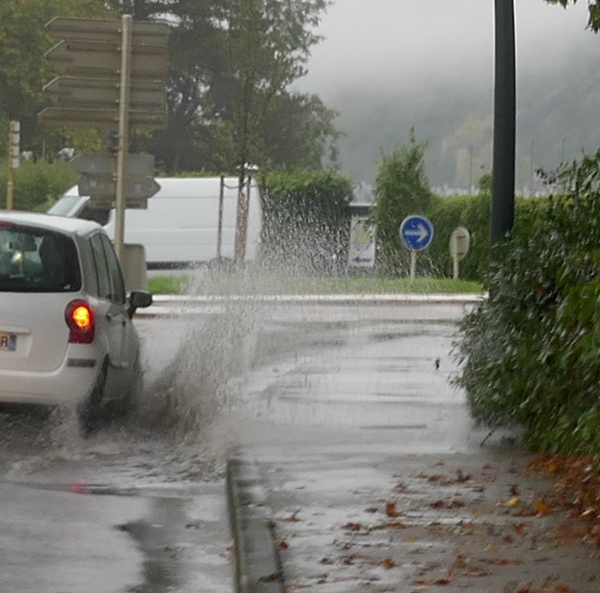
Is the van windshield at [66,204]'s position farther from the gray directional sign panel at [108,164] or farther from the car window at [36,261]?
the car window at [36,261]

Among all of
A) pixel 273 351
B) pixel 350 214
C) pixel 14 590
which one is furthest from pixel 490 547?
pixel 350 214

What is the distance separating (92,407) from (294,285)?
15.1 m

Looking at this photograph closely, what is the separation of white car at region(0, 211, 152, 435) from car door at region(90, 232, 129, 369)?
17mm

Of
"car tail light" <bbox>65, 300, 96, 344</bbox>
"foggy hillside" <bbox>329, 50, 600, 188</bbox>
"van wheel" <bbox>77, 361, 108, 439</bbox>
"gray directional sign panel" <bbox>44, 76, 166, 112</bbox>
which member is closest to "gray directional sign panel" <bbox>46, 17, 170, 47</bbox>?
"gray directional sign panel" <bbox>44, 76, 166, 112</bbox>

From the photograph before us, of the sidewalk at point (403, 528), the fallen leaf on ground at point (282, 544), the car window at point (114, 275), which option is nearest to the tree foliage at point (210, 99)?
A: the car window at point (114, 275)

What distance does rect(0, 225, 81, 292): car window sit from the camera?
11.6m

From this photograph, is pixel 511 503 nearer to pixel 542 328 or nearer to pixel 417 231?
pixel 542 328

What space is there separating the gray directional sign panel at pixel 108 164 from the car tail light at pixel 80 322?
8.81m

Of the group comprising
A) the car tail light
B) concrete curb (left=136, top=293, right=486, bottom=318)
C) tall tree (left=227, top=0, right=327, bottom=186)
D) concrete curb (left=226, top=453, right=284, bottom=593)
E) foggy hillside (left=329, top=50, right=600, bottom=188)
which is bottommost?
concrete curb (left=136, top=293, right=486, bottom=318)

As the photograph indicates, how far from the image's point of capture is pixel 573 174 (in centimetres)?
1140

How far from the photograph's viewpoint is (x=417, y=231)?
36.4m

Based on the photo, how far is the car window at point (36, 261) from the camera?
11594mm

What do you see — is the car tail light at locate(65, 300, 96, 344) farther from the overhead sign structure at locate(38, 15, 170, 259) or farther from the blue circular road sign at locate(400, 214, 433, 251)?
the blue circular road sign at locate(400, 214, 433, 251)

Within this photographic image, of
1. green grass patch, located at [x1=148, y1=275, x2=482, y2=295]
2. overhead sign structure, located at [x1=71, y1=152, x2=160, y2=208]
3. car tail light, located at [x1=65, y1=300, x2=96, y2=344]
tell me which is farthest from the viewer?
green grass patch, located at [x1=148, y1=275, x2=482, y2=295]
